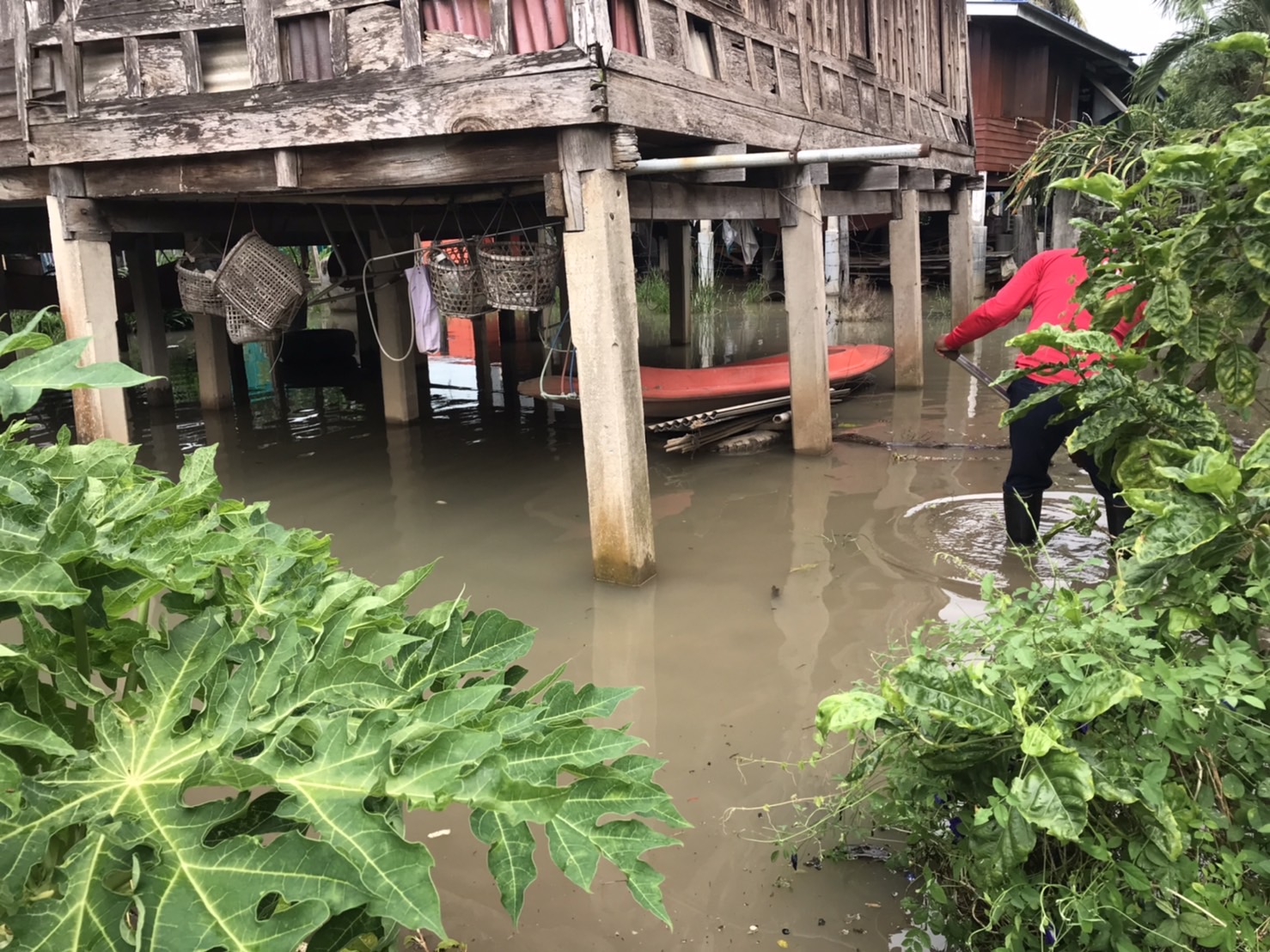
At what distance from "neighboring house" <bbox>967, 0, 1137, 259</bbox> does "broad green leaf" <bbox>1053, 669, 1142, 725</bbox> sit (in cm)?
1662

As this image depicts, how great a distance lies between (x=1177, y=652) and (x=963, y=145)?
11284mm

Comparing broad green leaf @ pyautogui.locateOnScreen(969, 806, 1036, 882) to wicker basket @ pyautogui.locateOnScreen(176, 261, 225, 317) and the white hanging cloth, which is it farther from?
wicker basket @ pyautogui.locateOnScreen(176, 261, 225, 317)

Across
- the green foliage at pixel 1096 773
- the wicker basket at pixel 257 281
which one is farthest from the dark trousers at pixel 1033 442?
the wicker basket at pixel 257 281

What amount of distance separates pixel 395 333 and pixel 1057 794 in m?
8.06

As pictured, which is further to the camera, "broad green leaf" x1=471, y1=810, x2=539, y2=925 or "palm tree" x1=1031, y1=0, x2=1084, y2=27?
"palm tree" x1=1031, y1=0, x2=1084, y2=27

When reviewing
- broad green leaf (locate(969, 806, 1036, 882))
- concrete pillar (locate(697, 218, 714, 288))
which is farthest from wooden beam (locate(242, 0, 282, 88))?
concrete pillar (locate(697, 218, 714, 288))

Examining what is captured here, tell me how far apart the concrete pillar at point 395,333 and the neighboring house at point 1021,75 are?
11.5 m

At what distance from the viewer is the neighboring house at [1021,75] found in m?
17.7

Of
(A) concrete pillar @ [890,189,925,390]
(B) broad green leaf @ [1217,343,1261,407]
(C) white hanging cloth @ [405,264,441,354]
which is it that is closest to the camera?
(B) broad green leaf @ [1217,343,1261,407]

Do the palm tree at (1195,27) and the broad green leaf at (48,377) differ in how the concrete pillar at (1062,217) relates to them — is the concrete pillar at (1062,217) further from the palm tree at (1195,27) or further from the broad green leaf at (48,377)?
the broad green leaf at (48,377)

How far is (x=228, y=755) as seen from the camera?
3.82 feet

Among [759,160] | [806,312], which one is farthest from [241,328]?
[806,312]

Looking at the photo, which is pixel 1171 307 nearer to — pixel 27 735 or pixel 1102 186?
pixel 1102 186

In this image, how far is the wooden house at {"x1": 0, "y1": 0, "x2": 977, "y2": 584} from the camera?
4.90 meters
